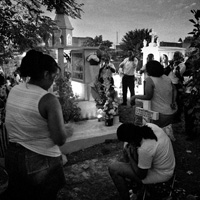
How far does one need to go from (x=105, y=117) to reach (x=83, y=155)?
127 cm

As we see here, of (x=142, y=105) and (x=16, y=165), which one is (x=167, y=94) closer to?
(x=142, y=105)

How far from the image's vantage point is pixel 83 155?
4824 mm

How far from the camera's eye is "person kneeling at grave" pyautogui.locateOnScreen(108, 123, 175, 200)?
2490 millimetres

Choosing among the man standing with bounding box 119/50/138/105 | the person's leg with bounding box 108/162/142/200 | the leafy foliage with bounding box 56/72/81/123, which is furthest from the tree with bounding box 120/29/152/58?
the person's leg with bounding box 108/162/142/200

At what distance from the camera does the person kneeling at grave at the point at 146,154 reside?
2.49 m

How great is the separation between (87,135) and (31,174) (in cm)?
358

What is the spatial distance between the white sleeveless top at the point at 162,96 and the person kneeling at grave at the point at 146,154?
1337 mm

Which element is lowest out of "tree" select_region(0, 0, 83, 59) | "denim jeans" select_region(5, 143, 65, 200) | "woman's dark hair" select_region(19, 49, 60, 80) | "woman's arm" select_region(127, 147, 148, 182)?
"woman's arm" select_region(127, 147, 148, 182)

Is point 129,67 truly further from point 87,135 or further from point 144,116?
point 144,116

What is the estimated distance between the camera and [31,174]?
162 cm

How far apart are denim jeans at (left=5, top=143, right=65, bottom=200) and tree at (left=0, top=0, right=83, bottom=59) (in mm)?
2584

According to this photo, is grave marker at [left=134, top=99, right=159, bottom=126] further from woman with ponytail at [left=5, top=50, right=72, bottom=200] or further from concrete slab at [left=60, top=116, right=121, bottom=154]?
woman with ponytail at [left=5, top=50, right=72, bottom=200]

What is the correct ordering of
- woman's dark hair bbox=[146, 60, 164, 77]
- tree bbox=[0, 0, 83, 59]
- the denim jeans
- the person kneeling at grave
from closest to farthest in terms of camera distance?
the denim jeans → the person kneeling at grave → tree bbox=[0, 0, 83, 59] → woman's dark hair bbox=[146, 60, 164, 77]

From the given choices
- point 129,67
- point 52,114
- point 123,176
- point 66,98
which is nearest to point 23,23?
point 66,98
